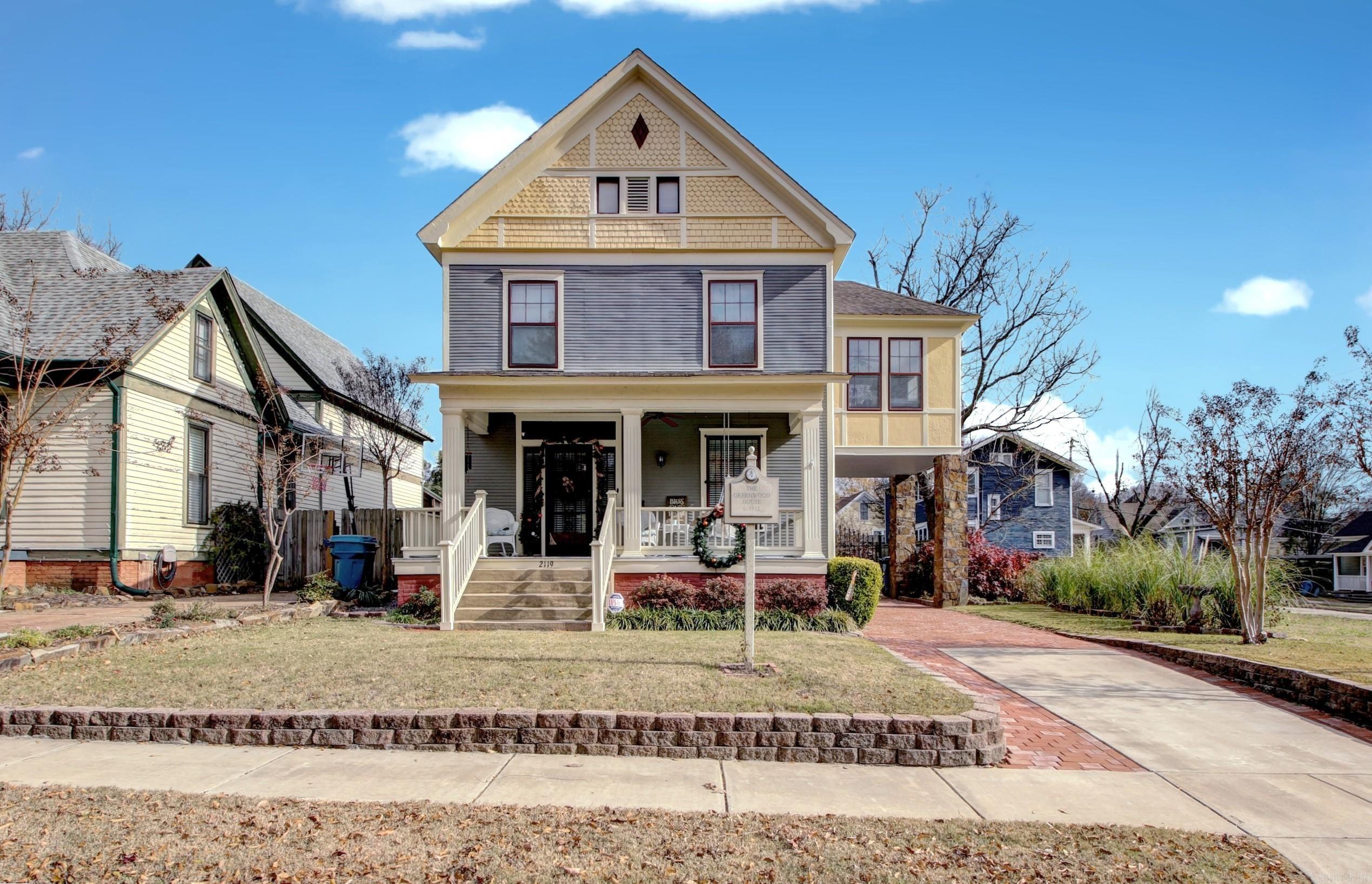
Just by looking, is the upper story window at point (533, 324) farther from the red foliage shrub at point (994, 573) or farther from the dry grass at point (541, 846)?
the red foliage shrub at point (994, 573)

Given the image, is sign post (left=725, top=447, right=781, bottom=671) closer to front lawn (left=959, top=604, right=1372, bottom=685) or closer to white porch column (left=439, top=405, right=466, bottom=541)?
front lawn (left=959, top=604, right=1372, bottom=685)

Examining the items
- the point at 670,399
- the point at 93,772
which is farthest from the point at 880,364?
the point at 93,772

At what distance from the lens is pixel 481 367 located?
54.1 ft

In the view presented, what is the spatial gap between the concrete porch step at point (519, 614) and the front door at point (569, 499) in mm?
4061

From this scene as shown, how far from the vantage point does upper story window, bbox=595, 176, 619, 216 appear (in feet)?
55.6

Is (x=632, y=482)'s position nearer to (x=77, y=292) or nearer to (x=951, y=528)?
(x=951, y=528)

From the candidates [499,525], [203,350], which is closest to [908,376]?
[499,525]

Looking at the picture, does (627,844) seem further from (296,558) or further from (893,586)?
(893,586)

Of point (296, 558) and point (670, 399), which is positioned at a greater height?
point (670, 399)

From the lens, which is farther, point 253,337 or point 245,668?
point 253,337

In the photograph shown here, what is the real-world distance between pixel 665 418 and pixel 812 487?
10.5 ft

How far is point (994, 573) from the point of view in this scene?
2344 cm

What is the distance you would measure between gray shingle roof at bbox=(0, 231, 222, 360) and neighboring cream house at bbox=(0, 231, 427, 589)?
0.12 ft

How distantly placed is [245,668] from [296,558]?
1193 centimetres
